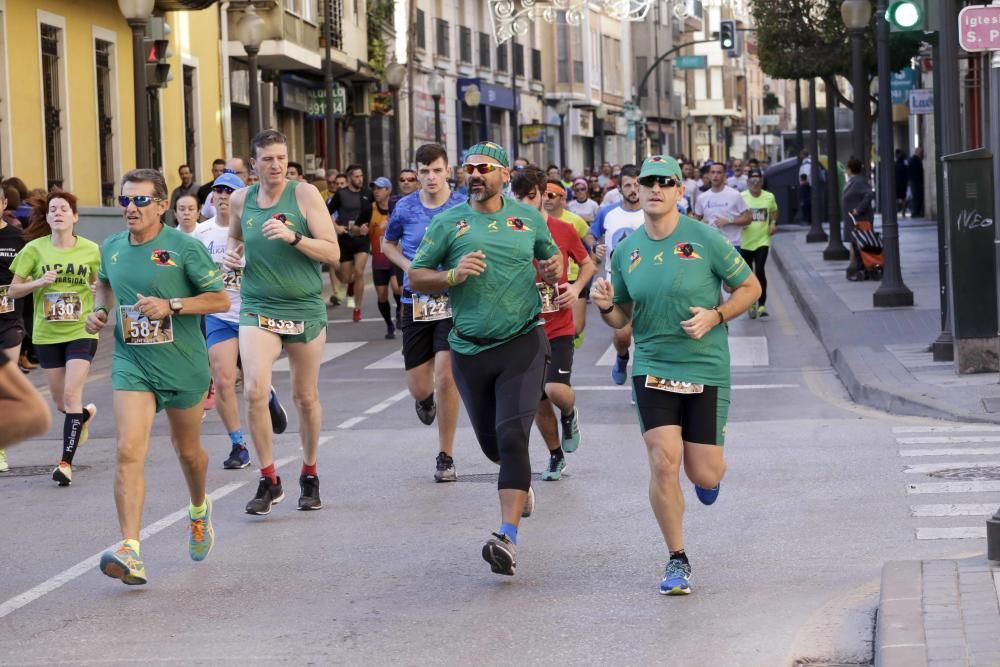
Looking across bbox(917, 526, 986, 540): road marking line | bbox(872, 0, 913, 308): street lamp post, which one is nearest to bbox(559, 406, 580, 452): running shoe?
bbox(917, 526, 986, 540): road marking line

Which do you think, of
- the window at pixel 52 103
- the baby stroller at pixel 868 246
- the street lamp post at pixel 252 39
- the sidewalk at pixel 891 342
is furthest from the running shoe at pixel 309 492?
the baby stroller at pixel 868 246

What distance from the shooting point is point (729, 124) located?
118625mm

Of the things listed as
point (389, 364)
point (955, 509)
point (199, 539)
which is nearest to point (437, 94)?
point (389, 364)

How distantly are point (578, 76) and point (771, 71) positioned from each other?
35915mm

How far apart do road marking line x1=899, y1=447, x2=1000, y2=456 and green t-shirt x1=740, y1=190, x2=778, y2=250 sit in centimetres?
1122

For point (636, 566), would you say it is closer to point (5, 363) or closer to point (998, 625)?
point (998, 625)

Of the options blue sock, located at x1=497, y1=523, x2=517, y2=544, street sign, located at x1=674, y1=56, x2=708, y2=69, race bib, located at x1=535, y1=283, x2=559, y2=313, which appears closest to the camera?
blue sock, located at x1=497, y1=523, x2=517, y2=544

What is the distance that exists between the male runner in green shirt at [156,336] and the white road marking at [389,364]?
954 centimetres

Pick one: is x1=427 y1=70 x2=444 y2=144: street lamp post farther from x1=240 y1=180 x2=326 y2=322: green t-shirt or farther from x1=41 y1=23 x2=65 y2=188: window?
x1=240 y1=180 x2=326 y2=322: green t-shirt

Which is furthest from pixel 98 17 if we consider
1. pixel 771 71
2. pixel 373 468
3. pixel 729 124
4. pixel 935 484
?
pixel 729 124

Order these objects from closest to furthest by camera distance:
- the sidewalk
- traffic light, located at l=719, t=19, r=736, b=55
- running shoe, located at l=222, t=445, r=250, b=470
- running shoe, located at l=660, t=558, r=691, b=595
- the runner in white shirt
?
running shoe, located at l=660, t=558, r=691, b=595 < running shoe, located at l=222, t=445, r=250, b=470 < the sidewalk < the runner in white shirt < traffic light, located at l=719, t=19, r=736, b=55

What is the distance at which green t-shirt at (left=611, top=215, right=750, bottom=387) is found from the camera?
7.30 m

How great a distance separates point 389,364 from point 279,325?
873 cm

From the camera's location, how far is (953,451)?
10852 millimetres
